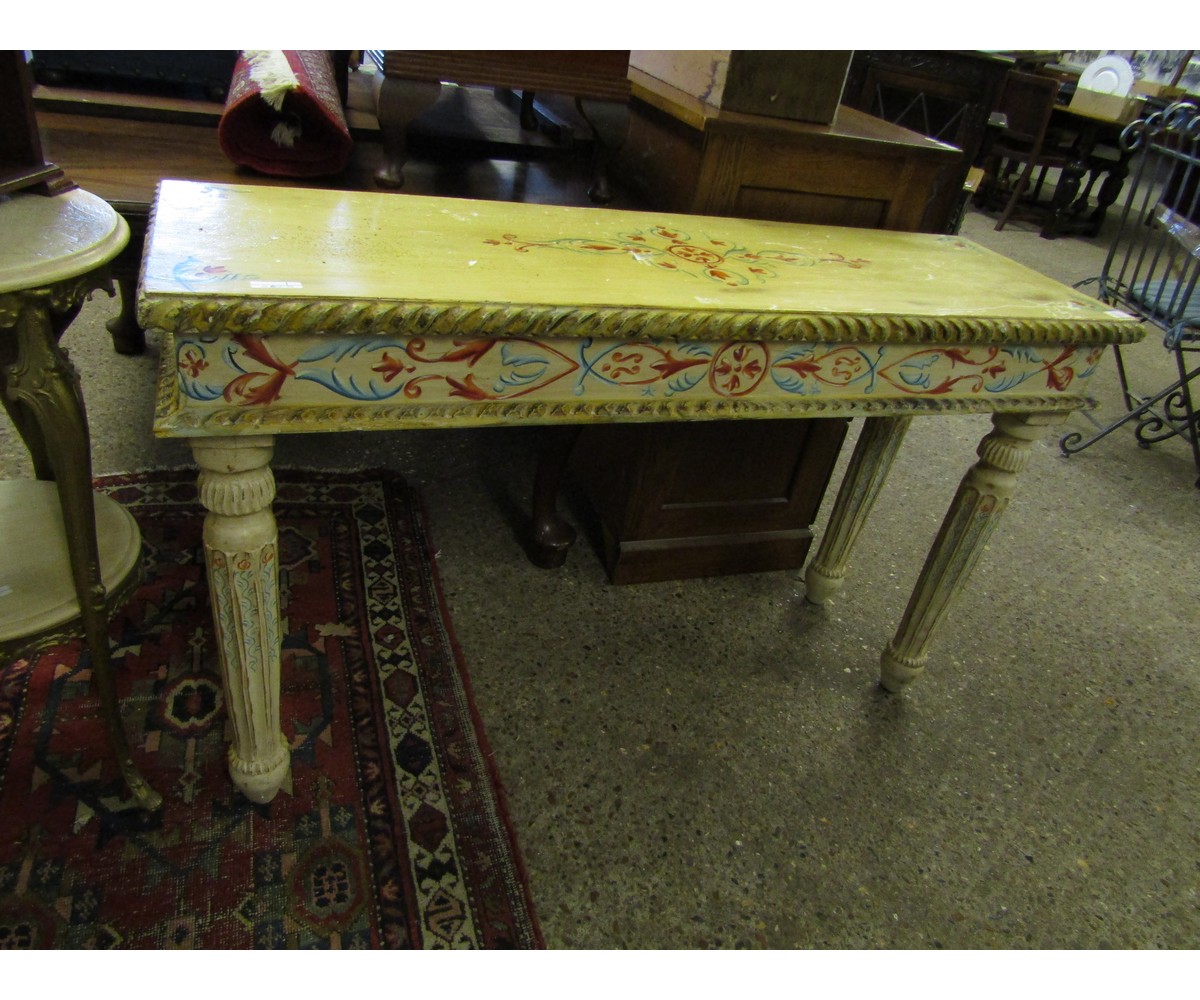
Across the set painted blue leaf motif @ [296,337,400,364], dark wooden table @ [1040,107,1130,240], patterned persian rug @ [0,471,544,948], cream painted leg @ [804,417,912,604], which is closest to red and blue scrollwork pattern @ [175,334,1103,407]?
painted blue leaf motif @ [296,337,400,364]

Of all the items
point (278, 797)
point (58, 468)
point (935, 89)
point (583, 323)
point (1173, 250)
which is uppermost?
point (935, 89)

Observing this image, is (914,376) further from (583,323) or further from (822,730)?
(822,730)

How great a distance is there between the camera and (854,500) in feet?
5.45

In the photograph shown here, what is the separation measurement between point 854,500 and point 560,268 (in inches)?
34.9

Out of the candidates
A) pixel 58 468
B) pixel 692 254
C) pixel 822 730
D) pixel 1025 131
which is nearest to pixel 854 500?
pixel 822 730

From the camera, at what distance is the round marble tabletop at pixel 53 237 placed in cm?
81

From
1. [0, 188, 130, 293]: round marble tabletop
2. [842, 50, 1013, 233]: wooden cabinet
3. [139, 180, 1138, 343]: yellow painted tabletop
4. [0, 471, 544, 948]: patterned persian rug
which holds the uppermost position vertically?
[842, 50, 1013, 233]: wooden cabinet

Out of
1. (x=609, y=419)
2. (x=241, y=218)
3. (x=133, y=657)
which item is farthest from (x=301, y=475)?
(x=609, y=419)

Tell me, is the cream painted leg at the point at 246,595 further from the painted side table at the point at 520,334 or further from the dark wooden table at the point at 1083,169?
the dark wooden table at the point at 1083,169

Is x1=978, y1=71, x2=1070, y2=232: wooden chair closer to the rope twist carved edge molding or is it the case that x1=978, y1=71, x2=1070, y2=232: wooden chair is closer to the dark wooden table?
the dark wooden table

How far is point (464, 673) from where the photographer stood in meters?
1.46

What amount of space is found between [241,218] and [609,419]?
0.49 m

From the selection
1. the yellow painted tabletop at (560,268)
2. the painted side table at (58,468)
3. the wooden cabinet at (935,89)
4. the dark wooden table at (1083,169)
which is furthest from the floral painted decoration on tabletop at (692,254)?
the dark wooden table at (1083,169)

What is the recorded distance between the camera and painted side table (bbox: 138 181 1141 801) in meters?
A: 0.84
